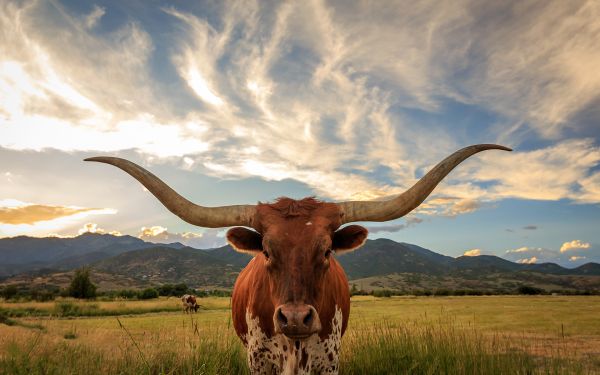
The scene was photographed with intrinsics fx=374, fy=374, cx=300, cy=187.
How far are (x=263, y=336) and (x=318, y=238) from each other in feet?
5.94

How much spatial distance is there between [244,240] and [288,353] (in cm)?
148

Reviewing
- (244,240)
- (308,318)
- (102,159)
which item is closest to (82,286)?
(102,159)

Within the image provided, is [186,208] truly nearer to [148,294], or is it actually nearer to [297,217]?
[297,217]

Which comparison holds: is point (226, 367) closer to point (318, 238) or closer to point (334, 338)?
point (334, 338)

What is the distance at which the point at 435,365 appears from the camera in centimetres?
605

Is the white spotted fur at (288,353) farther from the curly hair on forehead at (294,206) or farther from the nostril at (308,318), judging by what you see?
the curly hair on forehead at (294,206)

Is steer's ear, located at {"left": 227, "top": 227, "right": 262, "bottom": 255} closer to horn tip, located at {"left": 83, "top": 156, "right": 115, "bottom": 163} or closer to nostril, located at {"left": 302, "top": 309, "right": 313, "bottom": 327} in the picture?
nostril, located at {"left": 302, "top": 309, "right": 313, "bottom": 327}

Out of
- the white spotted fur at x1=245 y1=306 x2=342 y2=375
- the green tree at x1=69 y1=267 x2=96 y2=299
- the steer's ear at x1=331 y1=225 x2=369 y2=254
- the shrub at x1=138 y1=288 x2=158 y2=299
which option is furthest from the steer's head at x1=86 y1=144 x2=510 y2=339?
the green tree at x1=69 y1=267 x2=96 y2=299

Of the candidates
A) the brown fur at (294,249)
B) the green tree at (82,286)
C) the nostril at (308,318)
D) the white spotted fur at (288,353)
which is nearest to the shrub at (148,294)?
the green tree at (82,286)

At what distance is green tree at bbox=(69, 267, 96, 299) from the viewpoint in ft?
200

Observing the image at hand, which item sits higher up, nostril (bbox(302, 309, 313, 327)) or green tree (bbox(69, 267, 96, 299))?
nostril (bbox(302, 309, 313, 327))

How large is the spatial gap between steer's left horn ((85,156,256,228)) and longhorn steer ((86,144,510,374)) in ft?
0.03

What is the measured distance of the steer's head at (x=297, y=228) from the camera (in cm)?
354

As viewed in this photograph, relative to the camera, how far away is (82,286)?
203ft
